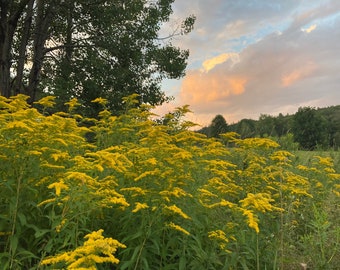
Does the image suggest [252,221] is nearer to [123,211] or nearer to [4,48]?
[123,211]

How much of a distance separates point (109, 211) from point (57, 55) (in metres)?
13.2

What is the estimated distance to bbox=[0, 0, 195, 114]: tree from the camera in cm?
1295

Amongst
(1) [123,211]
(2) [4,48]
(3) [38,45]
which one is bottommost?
(1) [123,211]

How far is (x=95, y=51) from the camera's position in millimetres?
14195

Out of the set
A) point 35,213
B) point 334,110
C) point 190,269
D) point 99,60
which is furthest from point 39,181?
point 334,110

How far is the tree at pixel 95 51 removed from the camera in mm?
12953

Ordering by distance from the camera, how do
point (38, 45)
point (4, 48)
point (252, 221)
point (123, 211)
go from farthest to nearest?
point (38, 45) → point (4, 48) → point (123, 211) → point (252, 221)

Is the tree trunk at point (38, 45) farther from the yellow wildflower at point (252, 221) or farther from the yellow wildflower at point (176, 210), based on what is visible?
the yellow wildflower at point (252, 221)

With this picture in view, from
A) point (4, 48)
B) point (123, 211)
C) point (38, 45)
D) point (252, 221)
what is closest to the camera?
point (252, 221)

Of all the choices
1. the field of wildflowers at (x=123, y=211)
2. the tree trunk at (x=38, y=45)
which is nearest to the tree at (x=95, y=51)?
the tree trunk at (x=38, y=45)

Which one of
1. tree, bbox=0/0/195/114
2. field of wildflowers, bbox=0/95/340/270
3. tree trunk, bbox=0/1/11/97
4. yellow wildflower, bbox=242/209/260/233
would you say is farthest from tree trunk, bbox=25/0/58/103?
yellow wildflower, bbox=242/209/260/233

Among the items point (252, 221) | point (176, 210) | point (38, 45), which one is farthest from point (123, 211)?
point (38, 45)

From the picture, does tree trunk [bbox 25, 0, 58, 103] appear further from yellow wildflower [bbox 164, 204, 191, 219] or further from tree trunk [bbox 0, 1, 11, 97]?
yellow wildflower [bbox 164, 204, 191, 219]

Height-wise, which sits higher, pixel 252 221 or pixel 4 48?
pixel 4 48
